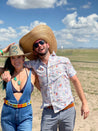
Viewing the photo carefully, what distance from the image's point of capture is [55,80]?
2.15 m

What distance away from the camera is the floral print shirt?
2.14 meters

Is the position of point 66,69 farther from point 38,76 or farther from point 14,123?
point 14,123

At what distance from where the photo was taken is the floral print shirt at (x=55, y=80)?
2.14 metres

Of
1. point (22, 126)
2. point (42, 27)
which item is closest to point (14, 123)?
point (22, 126)

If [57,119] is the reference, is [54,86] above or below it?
above

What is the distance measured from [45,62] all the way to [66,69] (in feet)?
0.98

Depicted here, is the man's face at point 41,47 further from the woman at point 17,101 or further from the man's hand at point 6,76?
the man's hand at point 6,76

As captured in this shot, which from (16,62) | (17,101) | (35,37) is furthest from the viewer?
(35,37)

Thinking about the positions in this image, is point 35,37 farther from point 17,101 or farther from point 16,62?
point 17,101

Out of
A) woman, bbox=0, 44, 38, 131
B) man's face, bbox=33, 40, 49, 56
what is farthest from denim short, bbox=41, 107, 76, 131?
man's face, bbox=33, 40, 49, 56

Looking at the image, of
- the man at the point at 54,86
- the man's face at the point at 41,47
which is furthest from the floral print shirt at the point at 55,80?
the man's face at the point at 41,47

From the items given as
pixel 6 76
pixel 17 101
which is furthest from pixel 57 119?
pixel 6 76

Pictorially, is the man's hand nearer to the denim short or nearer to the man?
the man

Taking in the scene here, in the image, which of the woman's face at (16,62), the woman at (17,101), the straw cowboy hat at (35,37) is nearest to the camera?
the woman at (17,101)
